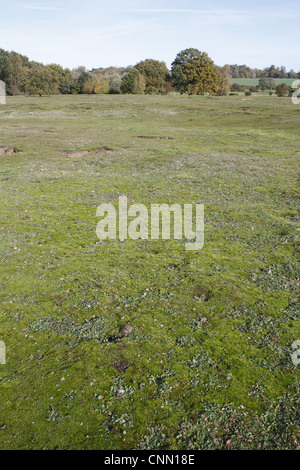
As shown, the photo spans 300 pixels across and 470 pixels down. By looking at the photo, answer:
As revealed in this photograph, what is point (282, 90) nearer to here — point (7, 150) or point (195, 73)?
point (195, 73)

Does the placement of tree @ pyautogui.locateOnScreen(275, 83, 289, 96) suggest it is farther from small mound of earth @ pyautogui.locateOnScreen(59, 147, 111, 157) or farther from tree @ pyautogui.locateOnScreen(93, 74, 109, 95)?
small mound of earth @ pyautogui.locateOnScreen(59, 147, 111, 157)

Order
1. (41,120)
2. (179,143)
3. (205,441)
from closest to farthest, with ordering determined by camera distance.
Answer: (205,441), (179,143), (41,120)

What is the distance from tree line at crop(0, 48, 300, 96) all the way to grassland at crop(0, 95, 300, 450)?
11498cm

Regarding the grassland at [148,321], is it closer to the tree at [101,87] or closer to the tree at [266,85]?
the tree at [101,87]

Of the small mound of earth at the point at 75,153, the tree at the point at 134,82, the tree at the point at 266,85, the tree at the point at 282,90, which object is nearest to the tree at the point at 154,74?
the tree at the point at 134,82

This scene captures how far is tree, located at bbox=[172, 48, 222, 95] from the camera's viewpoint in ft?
423

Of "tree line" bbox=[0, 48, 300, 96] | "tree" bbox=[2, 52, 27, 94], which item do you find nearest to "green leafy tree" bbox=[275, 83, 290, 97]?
"tree line" bbox=[0, 48, 300, 96]

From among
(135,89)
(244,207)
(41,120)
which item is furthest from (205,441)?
(135,89)

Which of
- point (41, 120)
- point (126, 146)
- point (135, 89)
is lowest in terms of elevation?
point (126, 146)

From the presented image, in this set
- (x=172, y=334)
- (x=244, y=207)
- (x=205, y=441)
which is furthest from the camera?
(x=244, y=207)

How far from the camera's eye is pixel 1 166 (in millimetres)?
35500

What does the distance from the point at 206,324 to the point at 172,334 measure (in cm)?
132

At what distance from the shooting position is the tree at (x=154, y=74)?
13812 cm

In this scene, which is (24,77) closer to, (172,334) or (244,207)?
(244,207)
